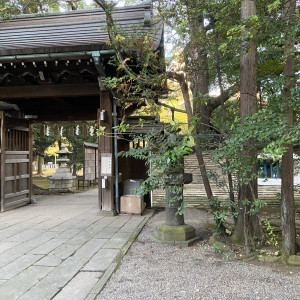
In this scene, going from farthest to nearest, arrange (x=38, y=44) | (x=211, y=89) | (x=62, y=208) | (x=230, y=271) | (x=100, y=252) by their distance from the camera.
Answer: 1. (x=211, y=89)
2. (x=62, y=208)
3. (x=38, y=44)
4. (x=100, y=252)
5. (x=230, y=271)

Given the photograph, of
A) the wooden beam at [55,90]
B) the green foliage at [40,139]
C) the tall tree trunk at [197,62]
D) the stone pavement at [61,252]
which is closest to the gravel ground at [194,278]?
the stone pavement at [61,252]

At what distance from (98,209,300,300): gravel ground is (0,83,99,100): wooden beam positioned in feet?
13.9

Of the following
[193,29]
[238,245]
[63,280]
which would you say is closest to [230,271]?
[238,245]

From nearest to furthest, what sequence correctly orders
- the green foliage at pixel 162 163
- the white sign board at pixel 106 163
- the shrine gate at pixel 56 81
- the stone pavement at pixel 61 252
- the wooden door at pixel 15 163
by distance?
the stone pavement at pixel 61 252, the green foliage at pixel 162 163, the shrine gate at pixel 56 81, the white sign board at pixel 106 163, the wooden door at pixel 15 163

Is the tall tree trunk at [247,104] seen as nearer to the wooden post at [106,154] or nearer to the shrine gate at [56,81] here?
the shrine gate at [56,81]

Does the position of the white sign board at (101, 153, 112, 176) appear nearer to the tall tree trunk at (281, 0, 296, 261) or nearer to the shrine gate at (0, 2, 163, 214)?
the shrine gate at (0, 2, 163, 214)

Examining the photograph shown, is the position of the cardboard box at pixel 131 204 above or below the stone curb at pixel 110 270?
above

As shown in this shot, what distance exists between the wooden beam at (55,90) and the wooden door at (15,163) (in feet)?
3.76

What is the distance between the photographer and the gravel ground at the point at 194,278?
8.50ft

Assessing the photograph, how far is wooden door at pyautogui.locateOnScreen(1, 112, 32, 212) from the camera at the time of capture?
7371 mm

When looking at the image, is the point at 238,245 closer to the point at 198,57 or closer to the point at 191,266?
the point at 191,266

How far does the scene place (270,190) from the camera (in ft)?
23.7

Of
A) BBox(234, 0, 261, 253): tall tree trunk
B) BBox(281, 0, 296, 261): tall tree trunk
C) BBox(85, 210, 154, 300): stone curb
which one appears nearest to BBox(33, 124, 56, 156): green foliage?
BBox(85, 210, 154, 300): stone curb

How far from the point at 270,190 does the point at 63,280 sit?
19.9 feet
